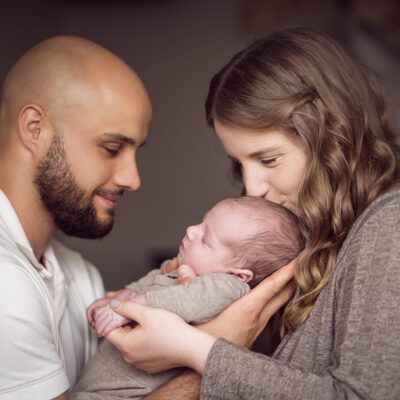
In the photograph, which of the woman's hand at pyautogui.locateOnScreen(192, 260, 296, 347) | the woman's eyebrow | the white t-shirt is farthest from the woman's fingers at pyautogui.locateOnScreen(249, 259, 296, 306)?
the white t-shirt

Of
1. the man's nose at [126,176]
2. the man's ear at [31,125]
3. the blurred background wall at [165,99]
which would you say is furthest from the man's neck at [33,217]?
the blurred background wall at [165,99]

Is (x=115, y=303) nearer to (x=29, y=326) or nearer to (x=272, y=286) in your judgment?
(x=29, y=326)

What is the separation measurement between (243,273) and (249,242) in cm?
10

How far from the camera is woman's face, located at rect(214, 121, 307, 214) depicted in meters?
1.56

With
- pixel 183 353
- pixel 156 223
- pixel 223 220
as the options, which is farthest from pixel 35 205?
pixel 156 223

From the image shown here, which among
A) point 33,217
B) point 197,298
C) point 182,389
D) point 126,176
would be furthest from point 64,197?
point 182,389

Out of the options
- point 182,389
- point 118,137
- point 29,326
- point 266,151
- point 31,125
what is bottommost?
point 182,389

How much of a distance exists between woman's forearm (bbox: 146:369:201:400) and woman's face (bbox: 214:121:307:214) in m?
0.62

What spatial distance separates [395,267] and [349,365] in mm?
256

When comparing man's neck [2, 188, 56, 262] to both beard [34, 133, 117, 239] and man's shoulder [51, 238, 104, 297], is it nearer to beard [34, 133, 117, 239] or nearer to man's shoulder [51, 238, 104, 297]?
beard [34, 133, 117, 239]

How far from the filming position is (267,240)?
1.61 m

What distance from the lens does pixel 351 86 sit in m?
1.60

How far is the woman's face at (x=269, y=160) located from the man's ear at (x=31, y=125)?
66 cm

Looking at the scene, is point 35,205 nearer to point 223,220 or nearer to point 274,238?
point 223,220
